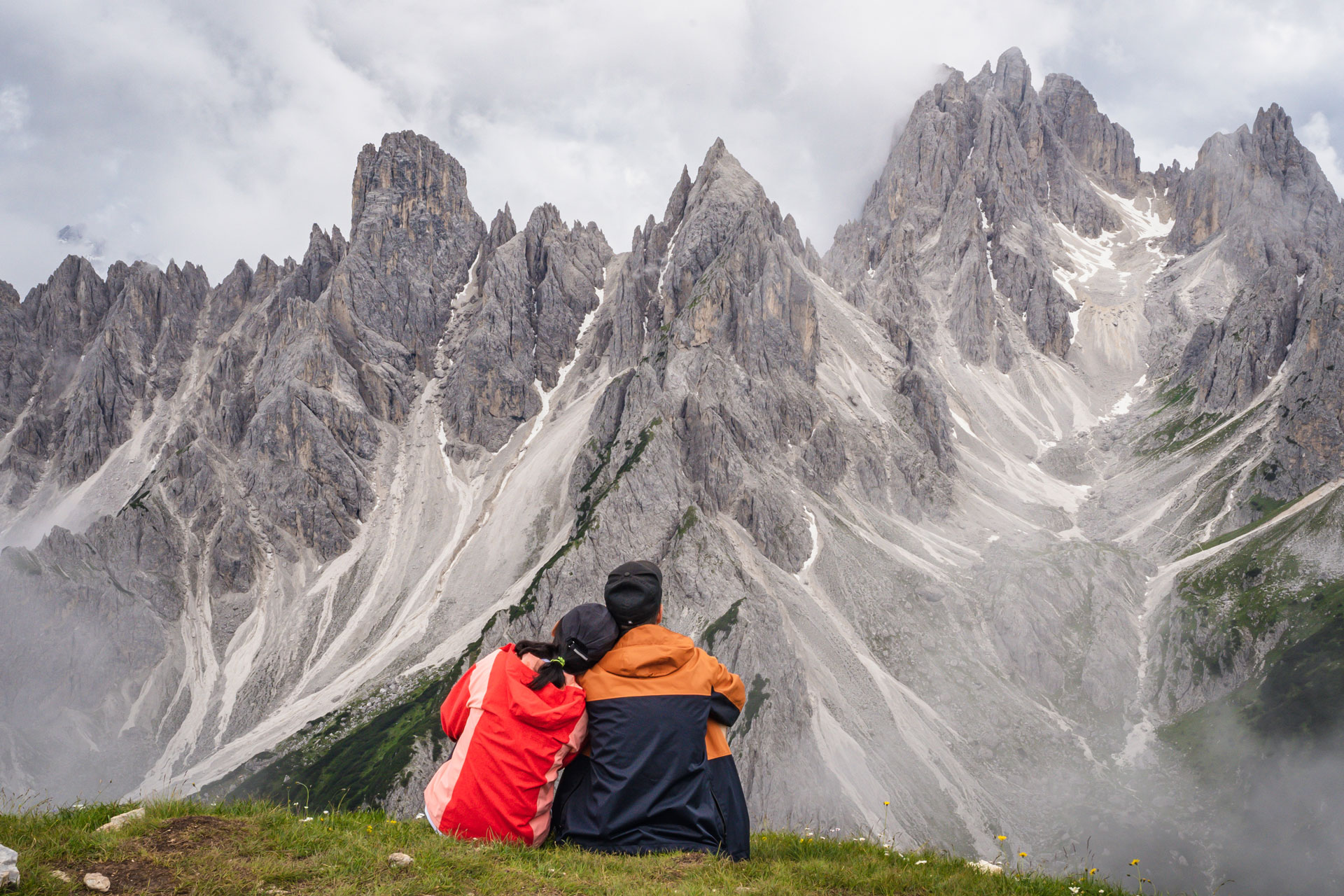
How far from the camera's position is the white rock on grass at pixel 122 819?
6646 mm

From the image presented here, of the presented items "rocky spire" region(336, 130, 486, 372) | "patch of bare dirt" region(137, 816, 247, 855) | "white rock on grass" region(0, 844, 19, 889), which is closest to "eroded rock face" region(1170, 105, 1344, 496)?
"patch of bare dirt" region(137, 816, 247, 855)

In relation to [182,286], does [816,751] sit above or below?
below

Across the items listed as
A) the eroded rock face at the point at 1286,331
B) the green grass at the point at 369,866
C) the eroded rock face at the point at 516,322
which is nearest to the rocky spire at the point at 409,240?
the eroded rock face at the point at 516,322

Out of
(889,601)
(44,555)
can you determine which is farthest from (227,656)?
(889,601)

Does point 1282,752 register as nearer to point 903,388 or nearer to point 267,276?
point 903,388

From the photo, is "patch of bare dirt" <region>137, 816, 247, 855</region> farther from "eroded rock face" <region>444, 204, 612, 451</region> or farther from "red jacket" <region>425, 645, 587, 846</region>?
"eroded rock face" <region>444, 204, 612, 451</region>

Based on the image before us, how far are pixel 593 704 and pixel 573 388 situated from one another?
144m

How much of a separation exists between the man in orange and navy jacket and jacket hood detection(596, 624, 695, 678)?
1 cm

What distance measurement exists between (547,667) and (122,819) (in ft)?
Answer: 15.1

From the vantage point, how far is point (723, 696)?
7789 millimetres

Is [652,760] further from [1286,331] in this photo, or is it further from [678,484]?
[1286,331]

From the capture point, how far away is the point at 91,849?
6.12 metres

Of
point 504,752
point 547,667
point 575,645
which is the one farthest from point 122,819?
point 575,645

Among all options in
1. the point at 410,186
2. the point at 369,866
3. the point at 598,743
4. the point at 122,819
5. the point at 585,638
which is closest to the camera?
the point at 369,866
